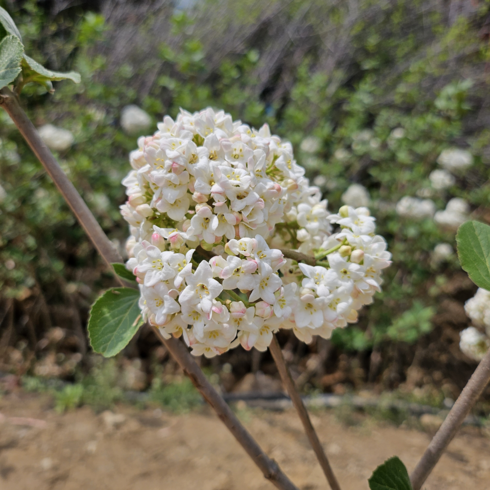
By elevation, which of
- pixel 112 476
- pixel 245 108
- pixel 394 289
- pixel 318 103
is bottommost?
pixel 112 476

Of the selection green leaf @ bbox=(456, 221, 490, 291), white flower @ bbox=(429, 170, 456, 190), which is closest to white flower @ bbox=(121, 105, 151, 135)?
white flower @ bbox=(429, 170, 456, 190)

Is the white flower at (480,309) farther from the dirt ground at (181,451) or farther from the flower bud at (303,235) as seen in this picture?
the flower bud at (303,235)

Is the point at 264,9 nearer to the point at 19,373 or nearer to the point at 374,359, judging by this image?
the point at 374,359

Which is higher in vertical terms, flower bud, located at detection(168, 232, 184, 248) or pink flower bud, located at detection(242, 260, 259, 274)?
pink flower bud, located at detection(242, 260, 259, 274)

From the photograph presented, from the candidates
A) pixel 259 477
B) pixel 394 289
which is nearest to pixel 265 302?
pixel 259 477

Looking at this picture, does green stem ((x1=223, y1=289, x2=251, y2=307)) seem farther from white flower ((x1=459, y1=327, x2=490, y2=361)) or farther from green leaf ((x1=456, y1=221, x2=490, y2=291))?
white flower ((x1=459, y1=327, x2=490, y2=361))

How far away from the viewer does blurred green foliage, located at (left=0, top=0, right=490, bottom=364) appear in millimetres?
2775

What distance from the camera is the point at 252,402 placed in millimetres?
2910

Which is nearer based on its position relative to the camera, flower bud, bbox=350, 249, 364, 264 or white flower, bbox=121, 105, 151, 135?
flower bud, bbox=350, 249, 364, 264

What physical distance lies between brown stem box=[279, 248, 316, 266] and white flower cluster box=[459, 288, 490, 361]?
1.19 metres

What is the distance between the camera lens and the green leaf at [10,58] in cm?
56

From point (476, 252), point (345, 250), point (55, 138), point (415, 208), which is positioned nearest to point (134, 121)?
point (55, 138)

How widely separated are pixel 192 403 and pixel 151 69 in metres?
2.92

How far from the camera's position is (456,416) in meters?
0.58
